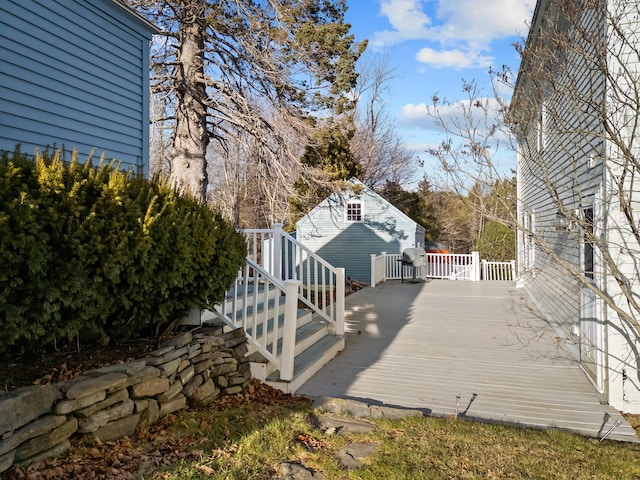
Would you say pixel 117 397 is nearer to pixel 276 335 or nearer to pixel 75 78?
pixel 276 335

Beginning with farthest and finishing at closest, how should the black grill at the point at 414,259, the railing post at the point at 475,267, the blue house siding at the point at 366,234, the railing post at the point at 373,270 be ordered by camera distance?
the blue house siding at the point at 366,234 < the railing post at the point at 475,267 < the black grill at the point at 414,259 < the railing post at the point at 373,270

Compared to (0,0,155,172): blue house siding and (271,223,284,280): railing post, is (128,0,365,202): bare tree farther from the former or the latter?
(271,223,284,280): railing post

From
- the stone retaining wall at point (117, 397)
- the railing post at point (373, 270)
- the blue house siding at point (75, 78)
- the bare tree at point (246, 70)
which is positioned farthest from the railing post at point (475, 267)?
the stone retaining wall at point (117, 397)

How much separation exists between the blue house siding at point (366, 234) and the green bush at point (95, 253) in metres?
15.8

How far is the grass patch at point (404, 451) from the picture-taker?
2668 mm

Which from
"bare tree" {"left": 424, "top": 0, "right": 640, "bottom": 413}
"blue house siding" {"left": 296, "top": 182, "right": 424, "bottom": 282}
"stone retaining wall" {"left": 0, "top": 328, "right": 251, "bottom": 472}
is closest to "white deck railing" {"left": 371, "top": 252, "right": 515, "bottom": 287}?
"blue house siding" {"left": 296, "top": 182, "right": 424, "bottom": 282}

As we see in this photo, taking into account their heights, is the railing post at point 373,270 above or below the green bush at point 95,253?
below

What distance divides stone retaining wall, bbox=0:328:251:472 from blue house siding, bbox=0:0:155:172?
2.58 meters

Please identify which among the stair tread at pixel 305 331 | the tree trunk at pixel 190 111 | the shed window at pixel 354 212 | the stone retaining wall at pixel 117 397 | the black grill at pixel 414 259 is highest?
the tree trunk at pixel 190 111

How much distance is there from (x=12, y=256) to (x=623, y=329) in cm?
513

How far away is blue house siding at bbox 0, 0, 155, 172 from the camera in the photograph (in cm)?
466

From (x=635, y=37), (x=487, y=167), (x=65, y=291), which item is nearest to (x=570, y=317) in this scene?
(x=487, y=167)

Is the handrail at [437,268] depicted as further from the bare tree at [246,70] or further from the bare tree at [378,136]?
the bare tree at [378,136]

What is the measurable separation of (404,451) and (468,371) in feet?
9.02
